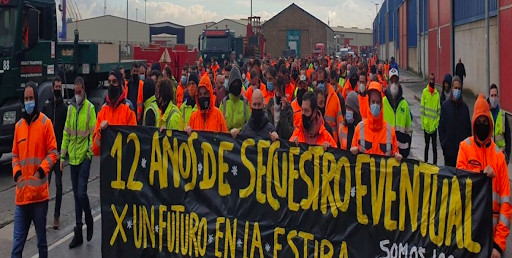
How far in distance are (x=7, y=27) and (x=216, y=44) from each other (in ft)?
86.8

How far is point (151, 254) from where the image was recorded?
6.36m

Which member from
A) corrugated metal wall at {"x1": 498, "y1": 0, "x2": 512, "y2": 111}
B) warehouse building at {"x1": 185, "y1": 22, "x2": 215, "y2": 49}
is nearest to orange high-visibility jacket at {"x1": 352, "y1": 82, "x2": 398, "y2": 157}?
corrugated metal wall at {"x1": 498, "y1": 0, "x2": 512, "y2": 111}

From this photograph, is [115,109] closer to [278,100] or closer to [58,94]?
[58,94]

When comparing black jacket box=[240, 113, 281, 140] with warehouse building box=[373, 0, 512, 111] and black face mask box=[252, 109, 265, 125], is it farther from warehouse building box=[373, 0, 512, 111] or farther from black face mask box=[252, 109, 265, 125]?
warehouse building box=[373, 0, 512, 111]

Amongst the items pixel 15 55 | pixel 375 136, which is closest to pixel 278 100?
pixel 375 136

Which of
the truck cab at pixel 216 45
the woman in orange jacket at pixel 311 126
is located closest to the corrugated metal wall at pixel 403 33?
the truck cab at pixel 216 45

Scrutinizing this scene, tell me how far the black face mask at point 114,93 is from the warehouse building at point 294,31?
295 ft

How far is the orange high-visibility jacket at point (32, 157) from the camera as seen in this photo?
6.74m

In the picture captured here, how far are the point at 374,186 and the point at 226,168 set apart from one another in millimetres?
1366

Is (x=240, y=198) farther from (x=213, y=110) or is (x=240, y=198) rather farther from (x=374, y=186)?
(x=213, y=110)

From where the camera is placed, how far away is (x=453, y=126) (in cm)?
948

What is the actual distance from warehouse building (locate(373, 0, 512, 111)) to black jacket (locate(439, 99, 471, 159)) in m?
14.2

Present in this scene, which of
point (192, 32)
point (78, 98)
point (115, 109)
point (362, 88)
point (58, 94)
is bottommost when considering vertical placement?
point (115, 109)

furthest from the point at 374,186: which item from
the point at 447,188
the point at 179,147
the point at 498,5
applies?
the point at 498,5
